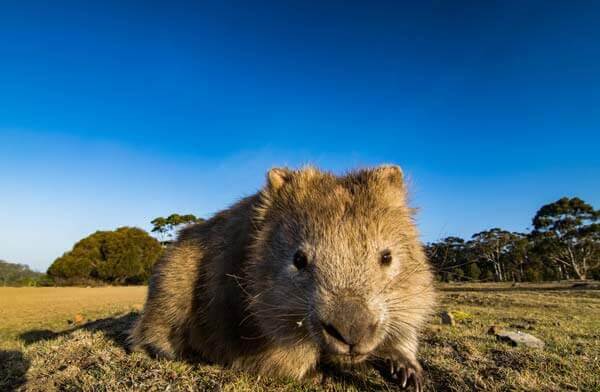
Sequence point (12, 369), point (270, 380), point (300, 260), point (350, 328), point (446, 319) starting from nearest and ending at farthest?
point (350, 328) → point (300, 260) → point (270, 380) → point (12, 369) → point (446, 319)

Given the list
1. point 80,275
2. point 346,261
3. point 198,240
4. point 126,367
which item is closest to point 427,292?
point 346,261

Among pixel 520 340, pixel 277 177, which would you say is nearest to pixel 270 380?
pixel 277 177

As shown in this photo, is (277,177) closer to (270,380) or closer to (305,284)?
(305,284)

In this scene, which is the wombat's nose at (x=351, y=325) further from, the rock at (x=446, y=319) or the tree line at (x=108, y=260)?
the tree line at (x=108, y=260)

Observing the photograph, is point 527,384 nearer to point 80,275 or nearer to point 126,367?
point 126,367

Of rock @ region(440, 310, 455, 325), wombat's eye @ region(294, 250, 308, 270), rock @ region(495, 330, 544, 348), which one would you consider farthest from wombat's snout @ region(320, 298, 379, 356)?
rock @ region(440, 310, 455, 325)

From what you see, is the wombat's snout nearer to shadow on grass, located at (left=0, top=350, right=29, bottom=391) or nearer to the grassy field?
the grassy field
